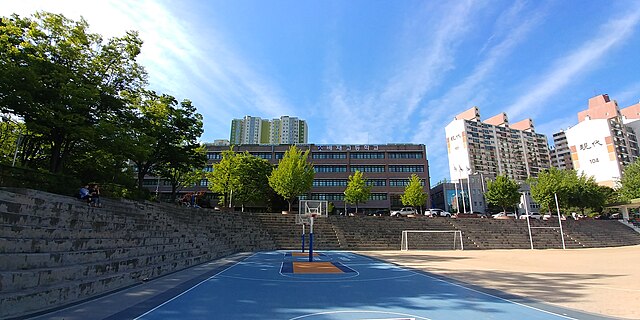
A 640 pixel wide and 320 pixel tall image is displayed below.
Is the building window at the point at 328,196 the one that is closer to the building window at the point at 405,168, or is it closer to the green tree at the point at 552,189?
the building window at the point at 405,168

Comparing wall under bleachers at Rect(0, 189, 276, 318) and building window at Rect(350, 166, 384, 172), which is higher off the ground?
building window at Rect(350, 166, 384, 172)

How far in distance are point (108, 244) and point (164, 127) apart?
54.7 feet

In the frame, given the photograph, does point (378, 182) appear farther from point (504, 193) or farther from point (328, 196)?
point (504, 193)

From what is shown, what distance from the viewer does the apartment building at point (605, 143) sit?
8362 centimetres

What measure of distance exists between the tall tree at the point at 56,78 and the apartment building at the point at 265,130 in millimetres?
105715

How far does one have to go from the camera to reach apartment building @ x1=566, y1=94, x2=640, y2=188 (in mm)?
83625

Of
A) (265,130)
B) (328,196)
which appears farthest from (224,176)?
(265,130)

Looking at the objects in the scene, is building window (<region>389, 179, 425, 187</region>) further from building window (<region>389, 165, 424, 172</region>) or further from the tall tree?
the tall tree

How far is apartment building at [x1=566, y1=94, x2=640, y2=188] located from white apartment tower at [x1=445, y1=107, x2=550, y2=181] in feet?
38.2

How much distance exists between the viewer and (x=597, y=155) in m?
86.6

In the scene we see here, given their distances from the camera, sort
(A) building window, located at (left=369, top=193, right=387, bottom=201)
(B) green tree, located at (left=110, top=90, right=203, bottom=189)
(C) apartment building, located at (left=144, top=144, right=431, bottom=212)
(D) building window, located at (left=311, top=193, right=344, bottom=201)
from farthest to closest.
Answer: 1. (A) building window, located at (left=369, top=193, right=387, bottom=201)
2. (C) apartment building, located at (left=144, top=144, right=431, bottom=212)
3. (D) building window, located at (left=311, top=193, right=344, bottom=201)
4. (B) green tree, located at (left=110, top=90, right=203, bottom=189)

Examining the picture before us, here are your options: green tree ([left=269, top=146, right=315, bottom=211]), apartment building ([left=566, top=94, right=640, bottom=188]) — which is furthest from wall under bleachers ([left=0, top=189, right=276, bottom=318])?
apartment building ([left=566, top=94, right=640, bottom=188])

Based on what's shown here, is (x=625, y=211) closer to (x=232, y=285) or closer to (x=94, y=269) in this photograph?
(x=232, y=285)

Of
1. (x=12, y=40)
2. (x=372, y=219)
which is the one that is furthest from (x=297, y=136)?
(x=12, y=40)
